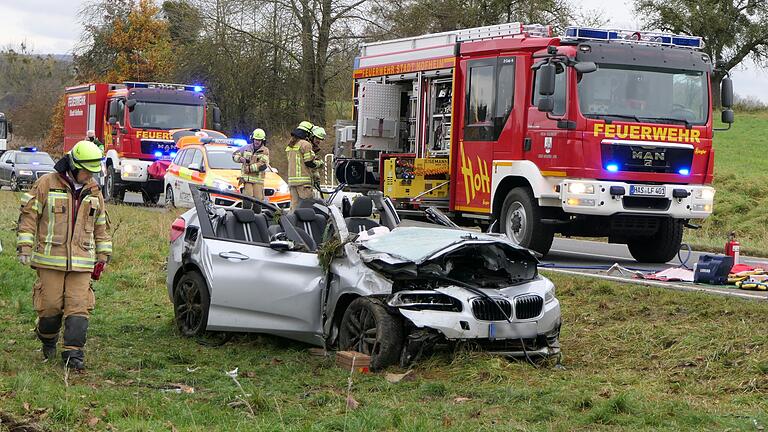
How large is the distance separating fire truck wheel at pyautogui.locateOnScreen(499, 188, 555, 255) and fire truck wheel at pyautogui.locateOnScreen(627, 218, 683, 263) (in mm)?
1694

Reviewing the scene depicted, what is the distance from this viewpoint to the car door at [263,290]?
29.5 feet

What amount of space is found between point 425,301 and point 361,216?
1933mm

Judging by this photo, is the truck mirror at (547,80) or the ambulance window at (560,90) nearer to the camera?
the truck mirror at (547,80)

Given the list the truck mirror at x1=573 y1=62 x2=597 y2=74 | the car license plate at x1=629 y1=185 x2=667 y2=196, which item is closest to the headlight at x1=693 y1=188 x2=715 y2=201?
the car license plate at x1=629 y1=185 x2=667 y2=196

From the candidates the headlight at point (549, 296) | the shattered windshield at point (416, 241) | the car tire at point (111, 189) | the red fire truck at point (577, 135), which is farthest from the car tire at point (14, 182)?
the headlight at point (549, 296)

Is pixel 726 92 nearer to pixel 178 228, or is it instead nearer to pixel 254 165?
pixel 254 165

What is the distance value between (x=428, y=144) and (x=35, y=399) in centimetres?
1123

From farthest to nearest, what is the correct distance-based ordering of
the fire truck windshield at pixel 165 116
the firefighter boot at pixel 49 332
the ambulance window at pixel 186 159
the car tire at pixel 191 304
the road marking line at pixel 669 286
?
the fire truck windshield at pixel 165 116 < the ambulance window at pixel 186 159 < the road marking line at pixel 669 286 < the car tire at pixel 191 304 < the firefighter boot at pixel 49 332

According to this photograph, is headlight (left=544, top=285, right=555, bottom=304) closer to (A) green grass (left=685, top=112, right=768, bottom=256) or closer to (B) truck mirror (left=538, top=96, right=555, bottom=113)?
(B) truck mirror (left=538, top=96, right=555, bottom=113)

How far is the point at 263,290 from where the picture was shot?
9.14 metres

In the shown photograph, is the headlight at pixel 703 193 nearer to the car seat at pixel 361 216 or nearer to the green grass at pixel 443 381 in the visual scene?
the green grass at pixel 443 381

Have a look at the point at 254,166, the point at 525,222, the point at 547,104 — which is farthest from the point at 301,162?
the point at 547,104

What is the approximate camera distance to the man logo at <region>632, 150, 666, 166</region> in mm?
14383

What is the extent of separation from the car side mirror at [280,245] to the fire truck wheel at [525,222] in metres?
6.24
